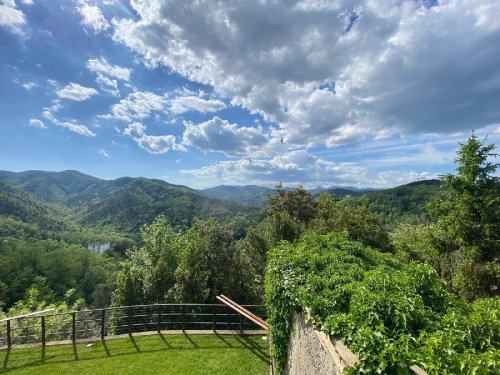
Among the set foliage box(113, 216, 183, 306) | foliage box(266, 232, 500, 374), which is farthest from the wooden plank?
foliage box(113, 216, 183, 306)

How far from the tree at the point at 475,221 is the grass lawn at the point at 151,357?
1053cm

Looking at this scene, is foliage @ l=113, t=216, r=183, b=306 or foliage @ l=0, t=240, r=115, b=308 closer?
foliage @ l=113, t=216, r=183, b=306

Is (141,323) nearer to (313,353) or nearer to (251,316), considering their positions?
(251,316)

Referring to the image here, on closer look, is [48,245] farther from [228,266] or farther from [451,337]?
[451,337]

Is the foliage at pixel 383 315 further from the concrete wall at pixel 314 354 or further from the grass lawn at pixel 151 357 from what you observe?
the grass lawn at pixel 151 357

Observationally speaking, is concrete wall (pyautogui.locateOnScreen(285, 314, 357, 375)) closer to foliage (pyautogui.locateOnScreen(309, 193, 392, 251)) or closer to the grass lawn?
the grass lawn

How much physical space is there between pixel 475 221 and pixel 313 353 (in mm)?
13567

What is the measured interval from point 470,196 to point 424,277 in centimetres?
1186

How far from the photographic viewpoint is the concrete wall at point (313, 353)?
11.3 ft

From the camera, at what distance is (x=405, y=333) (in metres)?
3.36

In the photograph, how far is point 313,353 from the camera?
4379 millimetres

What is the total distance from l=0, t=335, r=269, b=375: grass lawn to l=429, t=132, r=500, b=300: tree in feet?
34.6

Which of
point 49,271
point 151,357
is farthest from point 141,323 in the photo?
point 49,271

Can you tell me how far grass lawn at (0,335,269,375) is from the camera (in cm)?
909
